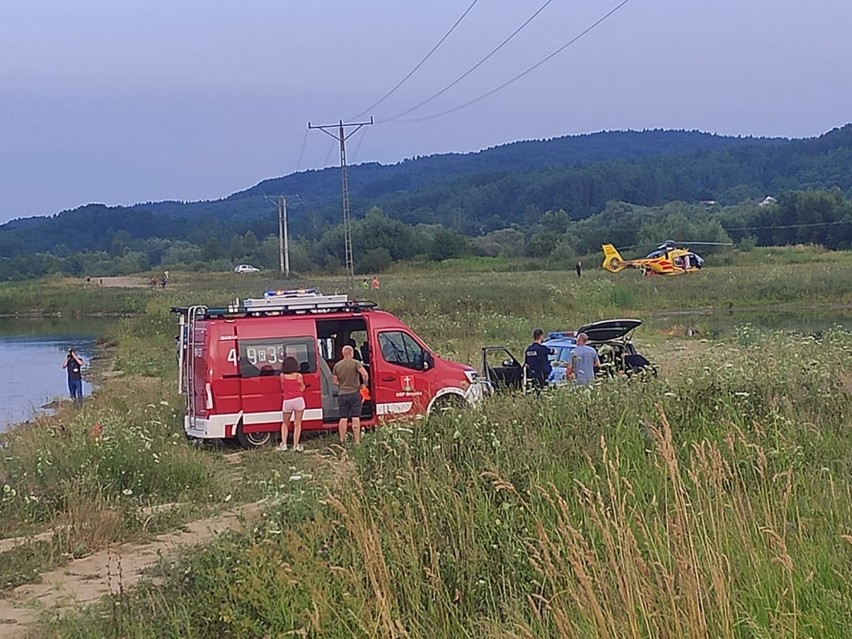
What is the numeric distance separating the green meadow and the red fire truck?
134 inches

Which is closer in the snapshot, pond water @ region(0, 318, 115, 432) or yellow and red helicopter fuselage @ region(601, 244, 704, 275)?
pond water @ region(0, 318, 115, 432)

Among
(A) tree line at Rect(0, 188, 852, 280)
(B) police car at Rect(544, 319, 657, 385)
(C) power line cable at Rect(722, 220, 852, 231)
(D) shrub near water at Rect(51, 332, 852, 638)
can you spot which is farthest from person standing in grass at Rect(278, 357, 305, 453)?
(C) power line cable at Rect(722, 220, 852, 231)

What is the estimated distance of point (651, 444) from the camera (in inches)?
306

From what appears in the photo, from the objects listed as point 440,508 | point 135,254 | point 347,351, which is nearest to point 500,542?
point 440,508

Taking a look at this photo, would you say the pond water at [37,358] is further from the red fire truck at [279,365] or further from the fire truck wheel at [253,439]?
the fire truck wheel at [253,439]

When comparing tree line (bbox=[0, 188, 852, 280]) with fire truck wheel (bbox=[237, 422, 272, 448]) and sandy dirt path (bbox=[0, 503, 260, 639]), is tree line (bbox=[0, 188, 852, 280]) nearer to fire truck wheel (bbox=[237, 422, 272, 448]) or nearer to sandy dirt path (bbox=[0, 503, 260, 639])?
fire truck wheel (bbox=[237, 422, 272, 448])

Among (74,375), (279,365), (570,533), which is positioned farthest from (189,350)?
(570,533)

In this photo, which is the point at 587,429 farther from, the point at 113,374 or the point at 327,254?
the point at 327,254

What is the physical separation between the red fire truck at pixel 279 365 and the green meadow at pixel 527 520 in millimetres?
3392

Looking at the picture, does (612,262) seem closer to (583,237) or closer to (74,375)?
(583,237)

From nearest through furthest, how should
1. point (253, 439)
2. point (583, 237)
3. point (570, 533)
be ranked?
point (570, 533) < point (253, 439) < point (583, 237)

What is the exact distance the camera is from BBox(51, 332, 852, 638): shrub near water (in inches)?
181

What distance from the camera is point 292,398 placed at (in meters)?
16.9

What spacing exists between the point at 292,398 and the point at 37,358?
3140 centimetres
